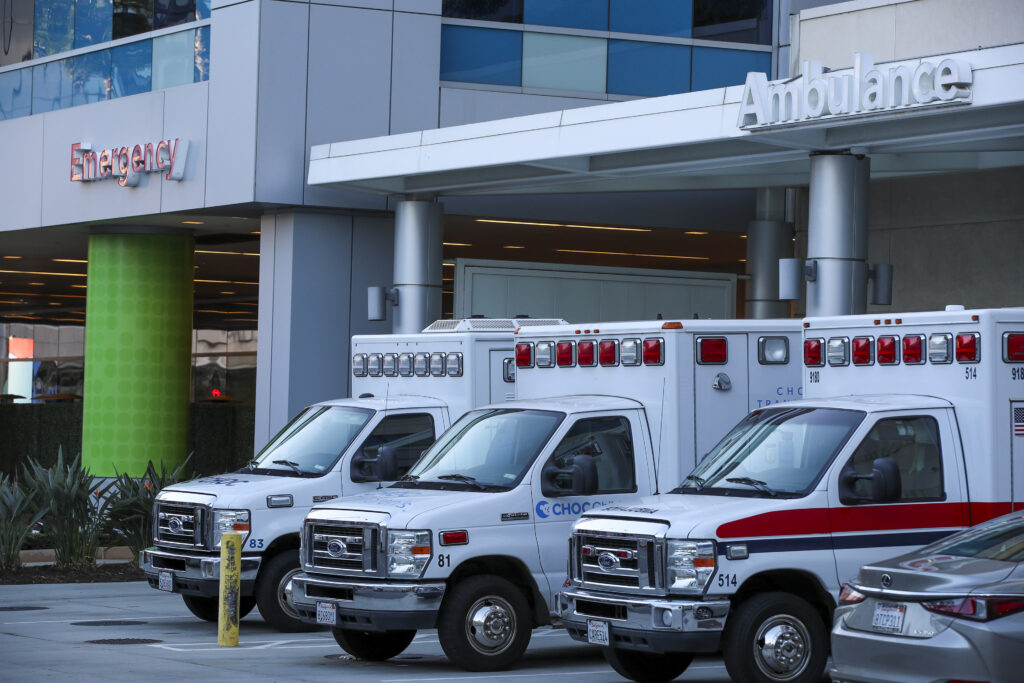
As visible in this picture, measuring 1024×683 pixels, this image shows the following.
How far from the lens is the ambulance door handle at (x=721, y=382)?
1290 cm

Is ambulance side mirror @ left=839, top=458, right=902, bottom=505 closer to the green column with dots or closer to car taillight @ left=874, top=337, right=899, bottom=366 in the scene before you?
car taillight @ left=874, top=337, right=899, bottom=366

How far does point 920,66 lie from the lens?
15.9 m

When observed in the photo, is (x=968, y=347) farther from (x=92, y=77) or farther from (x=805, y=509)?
(x=92, y=77)

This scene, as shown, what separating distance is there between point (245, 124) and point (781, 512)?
568 inches

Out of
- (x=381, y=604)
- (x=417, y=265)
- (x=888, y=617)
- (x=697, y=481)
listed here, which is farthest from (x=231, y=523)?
(x=417, y=265)

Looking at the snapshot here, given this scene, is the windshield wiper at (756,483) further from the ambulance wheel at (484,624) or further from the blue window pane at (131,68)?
the blue window pane at (131,68)

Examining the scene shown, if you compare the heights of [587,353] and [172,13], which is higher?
[172,13]

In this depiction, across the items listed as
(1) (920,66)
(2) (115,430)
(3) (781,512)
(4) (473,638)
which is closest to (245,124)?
(2) (115,430)

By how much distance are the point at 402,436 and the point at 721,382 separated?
3.53m

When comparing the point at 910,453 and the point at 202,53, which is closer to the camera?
the point at 910,453

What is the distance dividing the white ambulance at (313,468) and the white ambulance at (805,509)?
366 centimetres

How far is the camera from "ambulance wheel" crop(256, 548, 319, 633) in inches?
A: 580

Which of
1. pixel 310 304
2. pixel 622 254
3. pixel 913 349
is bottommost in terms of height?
pixel 913 349

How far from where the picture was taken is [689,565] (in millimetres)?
10570
